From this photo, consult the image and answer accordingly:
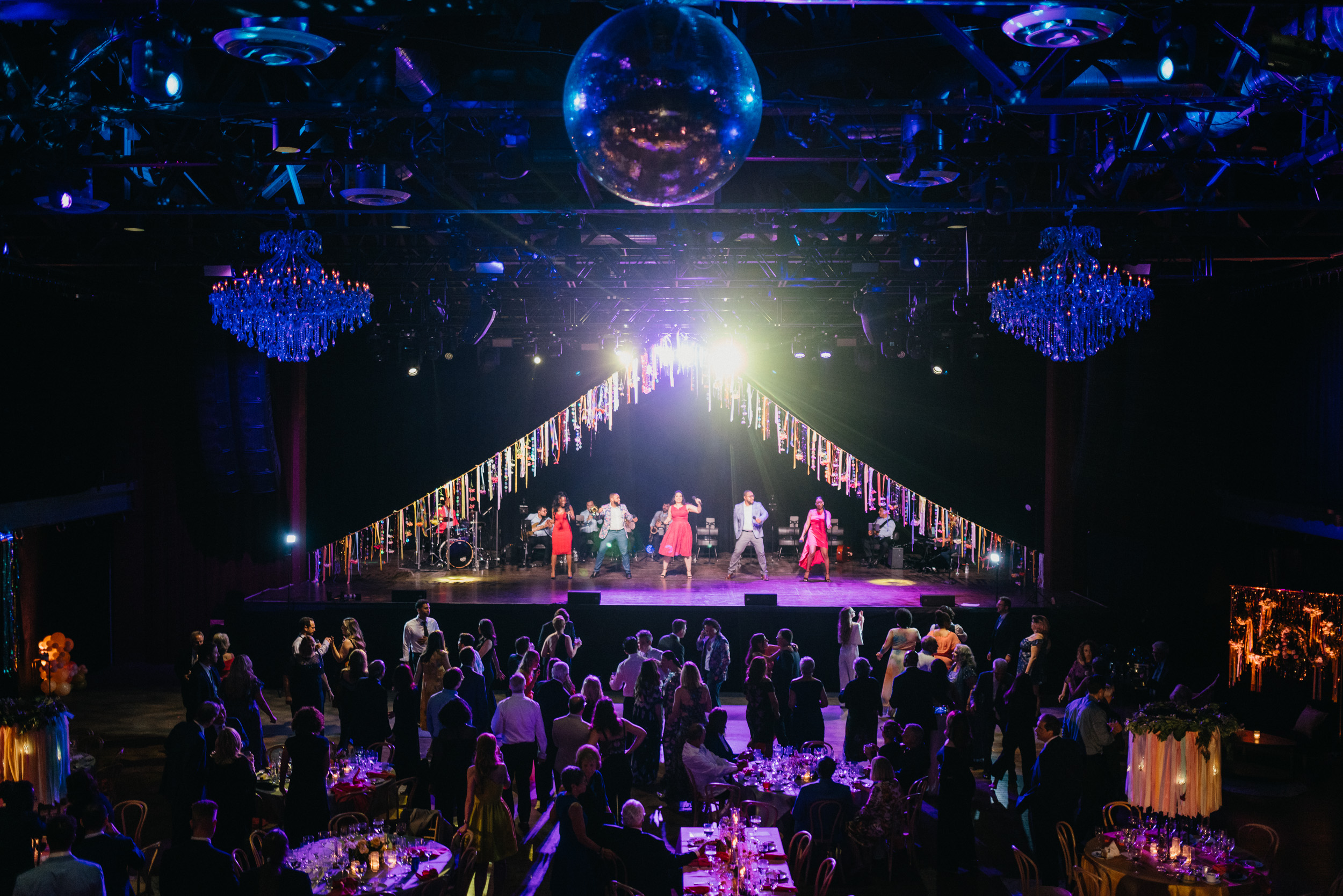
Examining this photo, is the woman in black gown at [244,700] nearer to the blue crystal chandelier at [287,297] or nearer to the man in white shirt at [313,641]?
the man in white shirt at [313,641]

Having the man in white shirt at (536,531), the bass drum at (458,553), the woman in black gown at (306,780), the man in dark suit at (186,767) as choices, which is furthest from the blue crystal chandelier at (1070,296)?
the bass drum at (458,553)

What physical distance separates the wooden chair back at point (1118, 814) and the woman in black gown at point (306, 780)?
14.6ft

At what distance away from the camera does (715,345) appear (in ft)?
46.4

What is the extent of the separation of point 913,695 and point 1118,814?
1.61 meters

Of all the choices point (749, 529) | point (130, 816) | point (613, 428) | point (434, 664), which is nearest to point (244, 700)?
point (434, 664)

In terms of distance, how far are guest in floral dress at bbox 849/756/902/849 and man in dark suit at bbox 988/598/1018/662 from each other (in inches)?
167

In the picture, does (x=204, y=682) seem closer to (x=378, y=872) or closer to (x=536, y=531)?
(x=378, y=872)

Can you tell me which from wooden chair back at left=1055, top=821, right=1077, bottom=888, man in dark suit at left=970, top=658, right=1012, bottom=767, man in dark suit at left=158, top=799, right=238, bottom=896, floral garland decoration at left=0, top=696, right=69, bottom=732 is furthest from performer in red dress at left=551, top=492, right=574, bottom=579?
man in dark suit at left=158, top=799, right=238, bottom=896

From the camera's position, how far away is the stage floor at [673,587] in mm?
13273

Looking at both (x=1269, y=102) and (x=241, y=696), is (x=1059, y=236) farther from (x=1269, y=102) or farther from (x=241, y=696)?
(x=241, y=696)

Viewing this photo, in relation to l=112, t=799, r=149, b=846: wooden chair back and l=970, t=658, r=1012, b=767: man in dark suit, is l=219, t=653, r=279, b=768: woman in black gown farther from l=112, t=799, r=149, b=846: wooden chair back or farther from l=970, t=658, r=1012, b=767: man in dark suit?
l=970, t=658, r=1012, b=767: man in dark suit

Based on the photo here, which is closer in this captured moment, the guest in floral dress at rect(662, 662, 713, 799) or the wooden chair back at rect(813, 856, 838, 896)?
the wooden chair back at rect(813, 856, 838, 896)

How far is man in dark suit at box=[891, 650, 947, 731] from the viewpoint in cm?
815

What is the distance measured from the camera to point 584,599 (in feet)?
40.4
